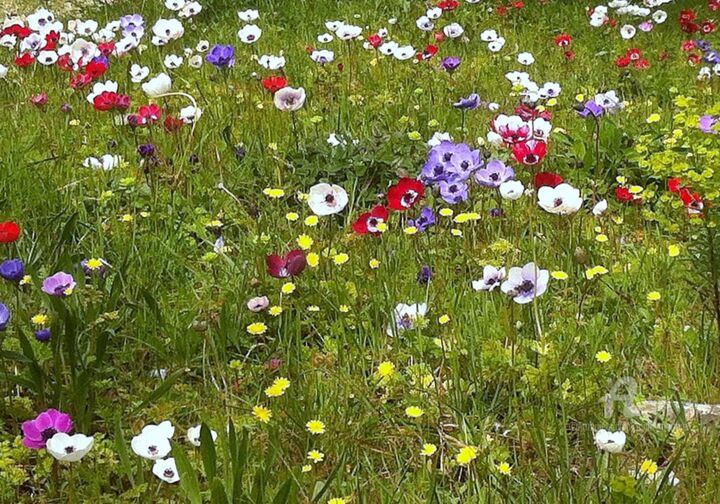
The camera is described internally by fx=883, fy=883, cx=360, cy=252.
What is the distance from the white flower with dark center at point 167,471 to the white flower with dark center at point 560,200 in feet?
3.73

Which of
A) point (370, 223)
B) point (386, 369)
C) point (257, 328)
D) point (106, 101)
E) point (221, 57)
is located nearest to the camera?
point (386, 369)

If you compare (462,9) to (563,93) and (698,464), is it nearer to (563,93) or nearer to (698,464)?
(563,93)

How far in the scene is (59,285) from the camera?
2047 mm

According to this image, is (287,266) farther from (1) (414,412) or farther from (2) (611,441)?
(2) (611,441)

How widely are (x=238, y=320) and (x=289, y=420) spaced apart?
456 mm

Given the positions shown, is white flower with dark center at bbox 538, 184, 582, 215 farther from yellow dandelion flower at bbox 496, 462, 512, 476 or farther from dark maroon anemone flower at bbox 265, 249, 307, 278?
yellow dandelion flower at bbox 496, 462, 512, 476

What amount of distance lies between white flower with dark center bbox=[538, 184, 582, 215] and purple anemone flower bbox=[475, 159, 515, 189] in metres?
0.36

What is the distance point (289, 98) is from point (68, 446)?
1850 mm

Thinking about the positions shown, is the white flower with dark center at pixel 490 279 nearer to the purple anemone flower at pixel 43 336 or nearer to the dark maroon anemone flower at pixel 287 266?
the dark maroon anemone flower at pixel 287 266

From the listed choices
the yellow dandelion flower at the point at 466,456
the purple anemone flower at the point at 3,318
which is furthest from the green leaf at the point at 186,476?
the purple anemone flower at the point at 3,318

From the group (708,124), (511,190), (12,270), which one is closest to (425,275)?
(511,190)

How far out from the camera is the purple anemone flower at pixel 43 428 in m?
1.69

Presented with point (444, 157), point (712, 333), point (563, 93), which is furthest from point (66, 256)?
point (563, 93)

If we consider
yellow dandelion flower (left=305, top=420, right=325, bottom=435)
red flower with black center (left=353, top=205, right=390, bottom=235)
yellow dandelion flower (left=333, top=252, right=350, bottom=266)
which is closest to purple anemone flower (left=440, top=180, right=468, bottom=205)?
red flower with black center (left=353, top=205, right=390, bottom=235)
